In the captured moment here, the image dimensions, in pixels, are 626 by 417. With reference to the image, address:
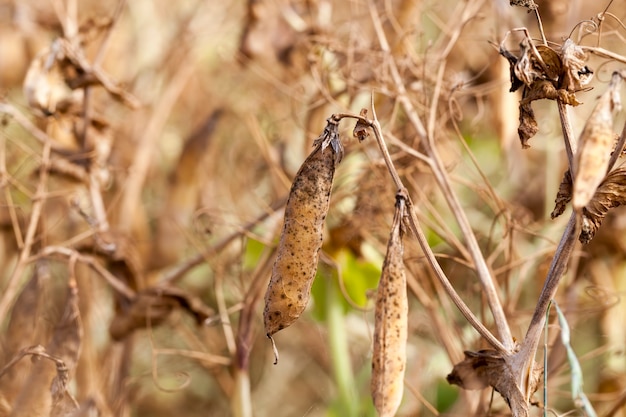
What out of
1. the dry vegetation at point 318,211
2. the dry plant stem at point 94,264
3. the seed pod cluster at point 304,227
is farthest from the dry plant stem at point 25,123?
the seed pod cluster at point 304,227

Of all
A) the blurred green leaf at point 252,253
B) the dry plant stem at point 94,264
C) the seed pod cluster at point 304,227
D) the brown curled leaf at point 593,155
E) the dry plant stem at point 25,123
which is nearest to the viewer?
the brown curled leaf at point 593,155

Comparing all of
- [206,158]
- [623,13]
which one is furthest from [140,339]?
[623,13]

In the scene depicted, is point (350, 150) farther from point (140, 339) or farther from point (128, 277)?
point (140, 339)

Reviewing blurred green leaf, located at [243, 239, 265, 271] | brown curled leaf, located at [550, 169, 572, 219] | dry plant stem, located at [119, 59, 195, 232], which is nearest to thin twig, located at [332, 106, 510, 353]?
brown curled leaf, located at [550, 169, 572, 219]

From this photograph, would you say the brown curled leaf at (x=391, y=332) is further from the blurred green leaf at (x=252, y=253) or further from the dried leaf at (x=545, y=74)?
the blurred green leaf at (x=252, y=253)

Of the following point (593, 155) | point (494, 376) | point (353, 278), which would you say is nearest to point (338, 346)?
point (353, 278)

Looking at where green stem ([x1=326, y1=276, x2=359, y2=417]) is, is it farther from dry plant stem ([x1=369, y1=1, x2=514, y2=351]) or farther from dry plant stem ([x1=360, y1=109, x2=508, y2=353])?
dry plant stem ([x1=360, y1=109, x2=508, y2=353])
